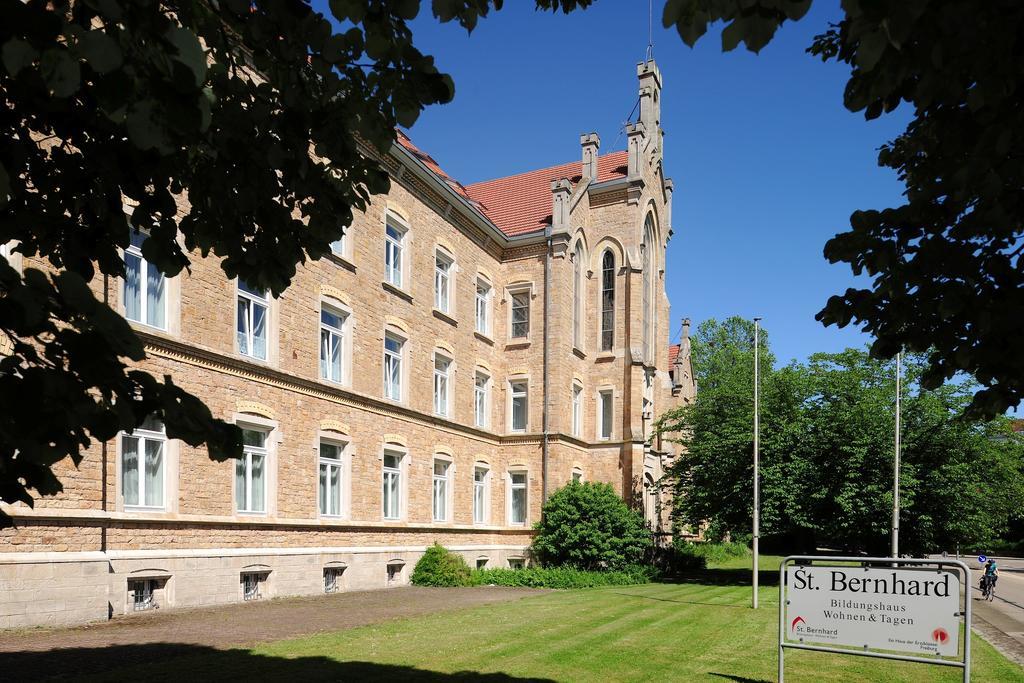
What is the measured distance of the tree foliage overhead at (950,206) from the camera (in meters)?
4.14

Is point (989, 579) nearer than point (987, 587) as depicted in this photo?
Yes

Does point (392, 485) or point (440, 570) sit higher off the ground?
point (392, 485)

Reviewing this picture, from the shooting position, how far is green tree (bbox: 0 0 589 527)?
9.97ft

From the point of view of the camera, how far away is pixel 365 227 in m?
23.3

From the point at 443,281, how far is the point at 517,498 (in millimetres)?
8988

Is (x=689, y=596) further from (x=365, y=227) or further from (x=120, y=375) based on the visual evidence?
(x=120, y=375)

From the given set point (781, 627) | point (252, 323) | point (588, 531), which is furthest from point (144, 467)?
point (588, 531)

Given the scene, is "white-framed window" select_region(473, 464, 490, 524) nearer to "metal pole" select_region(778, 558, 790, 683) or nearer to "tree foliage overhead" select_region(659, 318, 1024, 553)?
"tree foliage overhead" select_region(659, 318, 1024, 553)

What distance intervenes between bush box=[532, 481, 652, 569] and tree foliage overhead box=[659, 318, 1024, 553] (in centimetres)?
395

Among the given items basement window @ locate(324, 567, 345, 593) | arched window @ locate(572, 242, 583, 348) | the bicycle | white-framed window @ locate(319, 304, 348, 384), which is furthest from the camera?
arched window @ locate(572, 242, 583, 348)

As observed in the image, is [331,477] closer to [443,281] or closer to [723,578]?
[443,281]

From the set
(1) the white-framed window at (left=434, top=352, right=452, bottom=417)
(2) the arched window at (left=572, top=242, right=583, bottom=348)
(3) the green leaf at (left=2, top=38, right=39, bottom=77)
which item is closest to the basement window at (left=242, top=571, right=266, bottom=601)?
(1) the white-framed window at (left=434, top=352, right=452, bottom=417)

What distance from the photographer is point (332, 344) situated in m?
22.1

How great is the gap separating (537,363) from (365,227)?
10614mm
